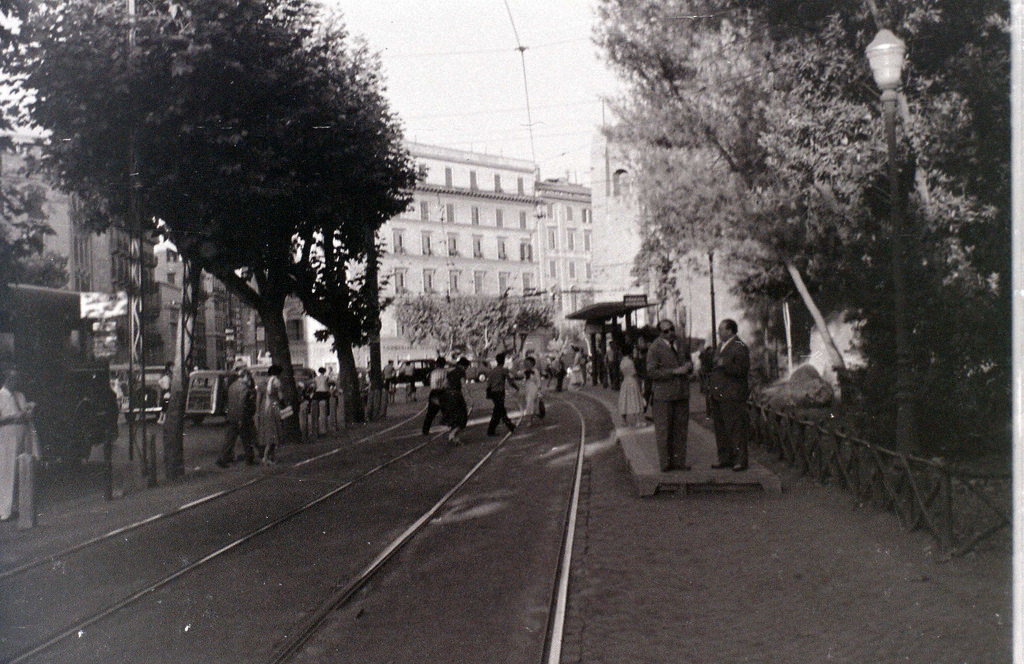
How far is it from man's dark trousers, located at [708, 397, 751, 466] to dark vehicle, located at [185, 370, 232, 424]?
21.4 metres

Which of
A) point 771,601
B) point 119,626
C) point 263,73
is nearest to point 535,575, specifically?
point 771,601

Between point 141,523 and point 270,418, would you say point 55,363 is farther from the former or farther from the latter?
point 141,523

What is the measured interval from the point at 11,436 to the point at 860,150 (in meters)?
11.6

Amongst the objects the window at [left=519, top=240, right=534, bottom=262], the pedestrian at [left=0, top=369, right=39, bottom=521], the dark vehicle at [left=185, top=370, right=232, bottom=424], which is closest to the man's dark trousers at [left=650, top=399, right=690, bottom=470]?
the pedestrian at [left=0, top=369, right=39, bottom=521]

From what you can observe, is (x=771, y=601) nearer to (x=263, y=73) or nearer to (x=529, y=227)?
(x=263, y=73)

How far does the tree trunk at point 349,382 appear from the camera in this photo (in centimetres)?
2784

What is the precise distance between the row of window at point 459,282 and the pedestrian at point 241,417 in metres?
54.7

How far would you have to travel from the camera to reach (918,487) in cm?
827

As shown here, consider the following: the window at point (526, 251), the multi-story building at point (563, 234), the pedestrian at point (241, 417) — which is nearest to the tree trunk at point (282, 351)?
the pedestrian at point (241, 417)

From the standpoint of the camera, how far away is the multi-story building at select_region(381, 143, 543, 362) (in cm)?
7638

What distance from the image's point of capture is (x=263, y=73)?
16.2 metres

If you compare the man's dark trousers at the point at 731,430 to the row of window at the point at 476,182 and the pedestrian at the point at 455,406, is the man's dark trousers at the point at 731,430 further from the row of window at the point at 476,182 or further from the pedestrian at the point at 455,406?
the row of window at the point at 476,182

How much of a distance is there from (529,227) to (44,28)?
71.9 metres

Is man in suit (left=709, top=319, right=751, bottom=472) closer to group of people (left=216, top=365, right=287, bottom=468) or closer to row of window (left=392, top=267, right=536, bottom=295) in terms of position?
group of people (left=216, top=365, right=287, bottom=468)
